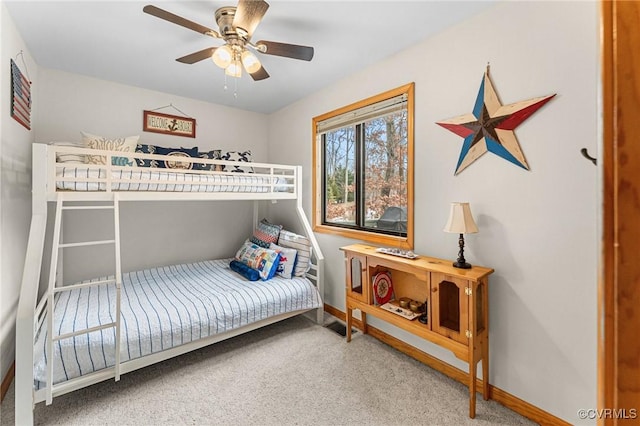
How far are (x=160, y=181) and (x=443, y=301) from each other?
7.81 ft

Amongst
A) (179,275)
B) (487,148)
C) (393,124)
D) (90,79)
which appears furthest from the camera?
(179,275)

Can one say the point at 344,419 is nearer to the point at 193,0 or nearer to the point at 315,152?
the point at 315,152

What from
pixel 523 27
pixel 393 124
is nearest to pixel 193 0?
pixel 393 124

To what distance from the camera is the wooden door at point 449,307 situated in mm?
1742

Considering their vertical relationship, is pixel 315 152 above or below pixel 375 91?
below

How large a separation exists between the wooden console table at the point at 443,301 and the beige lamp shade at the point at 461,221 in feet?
0.87

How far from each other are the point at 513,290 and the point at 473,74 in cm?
148

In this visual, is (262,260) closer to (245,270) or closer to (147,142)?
(245,270)

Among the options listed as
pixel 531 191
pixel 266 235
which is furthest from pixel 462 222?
pixel 266 235

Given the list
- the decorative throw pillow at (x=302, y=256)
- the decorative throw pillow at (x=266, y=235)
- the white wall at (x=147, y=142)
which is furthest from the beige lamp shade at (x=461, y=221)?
the white wall at (x=147, y=142)

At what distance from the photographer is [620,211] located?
0.45m

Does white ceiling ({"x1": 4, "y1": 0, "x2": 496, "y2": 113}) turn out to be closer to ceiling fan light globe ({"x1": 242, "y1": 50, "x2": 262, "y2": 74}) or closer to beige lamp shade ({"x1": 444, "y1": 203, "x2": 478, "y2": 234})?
ceiling fan light globe ({"x1": 242, "y1": 50, "x2": 262, "y2": 74})

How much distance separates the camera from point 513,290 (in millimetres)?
1779

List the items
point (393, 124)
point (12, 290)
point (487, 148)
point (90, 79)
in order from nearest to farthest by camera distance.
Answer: point (487, 148) → point (12, 290) → point (393, 124) → point (90, 79)
